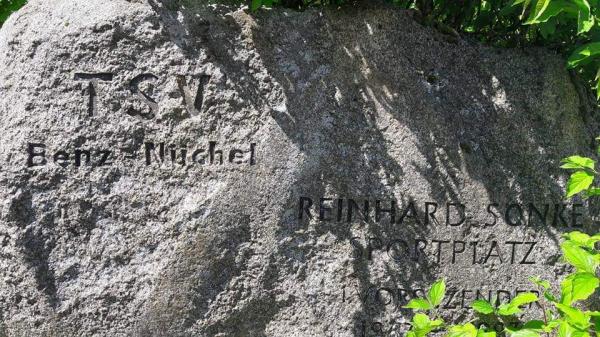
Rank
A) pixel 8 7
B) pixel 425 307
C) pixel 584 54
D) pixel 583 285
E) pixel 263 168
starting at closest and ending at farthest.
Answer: pixel 583 285, pixel 425 307, pixel 584 54, pixel 263 168, pixel 8 7

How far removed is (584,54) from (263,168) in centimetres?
118

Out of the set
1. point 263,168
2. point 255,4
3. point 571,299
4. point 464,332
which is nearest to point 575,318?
point 571,299

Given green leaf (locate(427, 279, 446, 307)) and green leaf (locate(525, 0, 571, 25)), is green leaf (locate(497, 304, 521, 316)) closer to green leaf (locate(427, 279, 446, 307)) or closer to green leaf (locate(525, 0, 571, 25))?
green leaf (locate(427, 279, 446, 307))

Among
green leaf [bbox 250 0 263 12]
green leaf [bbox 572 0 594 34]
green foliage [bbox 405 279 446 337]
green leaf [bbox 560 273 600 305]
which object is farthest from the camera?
green leaf [bbox 250 0 263 12]

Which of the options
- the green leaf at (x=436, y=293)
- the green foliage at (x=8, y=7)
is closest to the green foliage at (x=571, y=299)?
the green leaf at (x=436, y=293)

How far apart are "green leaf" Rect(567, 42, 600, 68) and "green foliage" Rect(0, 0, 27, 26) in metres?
2.73

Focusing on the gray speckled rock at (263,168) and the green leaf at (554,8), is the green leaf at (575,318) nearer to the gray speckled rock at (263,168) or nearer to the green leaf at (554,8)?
the gray speckled rock at (263,168)

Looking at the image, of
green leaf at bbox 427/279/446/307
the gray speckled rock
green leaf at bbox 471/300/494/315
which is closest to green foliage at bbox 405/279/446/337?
green leaf at bbox 427/279/446/307

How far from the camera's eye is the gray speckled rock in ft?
7.57

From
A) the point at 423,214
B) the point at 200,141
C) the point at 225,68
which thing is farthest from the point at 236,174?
the point at 423,214

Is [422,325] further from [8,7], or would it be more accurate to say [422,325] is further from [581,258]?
[8,7]

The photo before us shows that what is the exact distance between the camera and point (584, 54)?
223cm

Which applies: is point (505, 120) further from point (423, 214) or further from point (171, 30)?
point (171, 30)

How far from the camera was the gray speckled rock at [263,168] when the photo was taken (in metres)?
2.31
